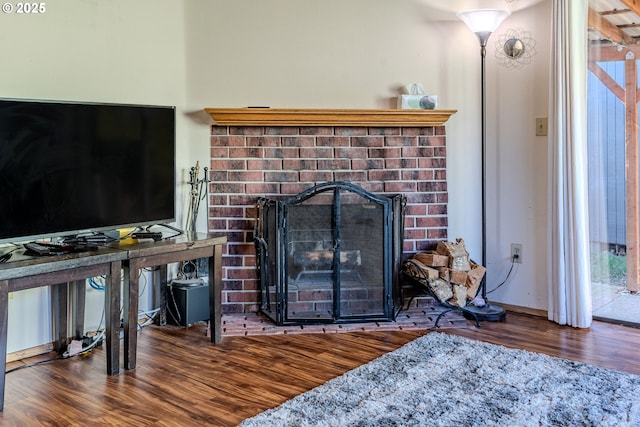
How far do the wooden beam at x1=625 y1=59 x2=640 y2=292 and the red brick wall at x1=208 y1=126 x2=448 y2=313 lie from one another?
1.17 meters

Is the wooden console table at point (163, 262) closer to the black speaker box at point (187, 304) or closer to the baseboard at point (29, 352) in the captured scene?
the black speaker box at point (187, 304)

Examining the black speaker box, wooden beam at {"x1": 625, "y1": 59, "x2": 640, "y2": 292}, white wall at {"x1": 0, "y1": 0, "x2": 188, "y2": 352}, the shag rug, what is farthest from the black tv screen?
wooden beam at {"x1": 625, "y1": 59, "x2": 640, "y2": 292}

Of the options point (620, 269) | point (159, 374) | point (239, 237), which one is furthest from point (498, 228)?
point (159, 374)

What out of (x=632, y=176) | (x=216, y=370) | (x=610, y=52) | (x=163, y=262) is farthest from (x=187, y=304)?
(x=610, y=52)

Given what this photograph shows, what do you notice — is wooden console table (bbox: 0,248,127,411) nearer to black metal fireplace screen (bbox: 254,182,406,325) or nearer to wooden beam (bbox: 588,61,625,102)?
black metal fireplace screen (bbox: 254,182,406,325)

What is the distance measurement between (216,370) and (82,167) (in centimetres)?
116

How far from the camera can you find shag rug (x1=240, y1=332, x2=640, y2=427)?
1.98 m

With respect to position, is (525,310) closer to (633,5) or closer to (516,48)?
(516,48)

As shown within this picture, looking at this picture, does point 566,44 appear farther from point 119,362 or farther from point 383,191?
point 119,362

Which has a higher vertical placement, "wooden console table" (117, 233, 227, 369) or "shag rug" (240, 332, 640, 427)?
"wooden console table" (117, 233, 227, 369)

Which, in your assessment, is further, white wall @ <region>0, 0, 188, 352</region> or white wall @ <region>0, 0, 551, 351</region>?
white wall @ <region>0, 0, 551, 351</region>

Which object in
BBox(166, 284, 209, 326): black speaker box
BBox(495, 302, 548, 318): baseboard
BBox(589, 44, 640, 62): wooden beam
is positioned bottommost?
BBox(495, 302, 548, 318): baseboard

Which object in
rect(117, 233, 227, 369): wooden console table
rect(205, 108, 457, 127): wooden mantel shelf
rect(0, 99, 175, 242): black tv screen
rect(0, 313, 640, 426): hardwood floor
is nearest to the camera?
rect(0, 313, 640, 426): hardwood floor

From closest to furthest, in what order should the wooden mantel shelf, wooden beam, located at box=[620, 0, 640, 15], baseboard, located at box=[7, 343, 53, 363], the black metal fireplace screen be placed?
baseboard, located at box=[7, 343, 53, 363] < wooden beam, located at box=[620, 0, 640, 15] < the black metal fireplace screen < the wooden mantel shelf
